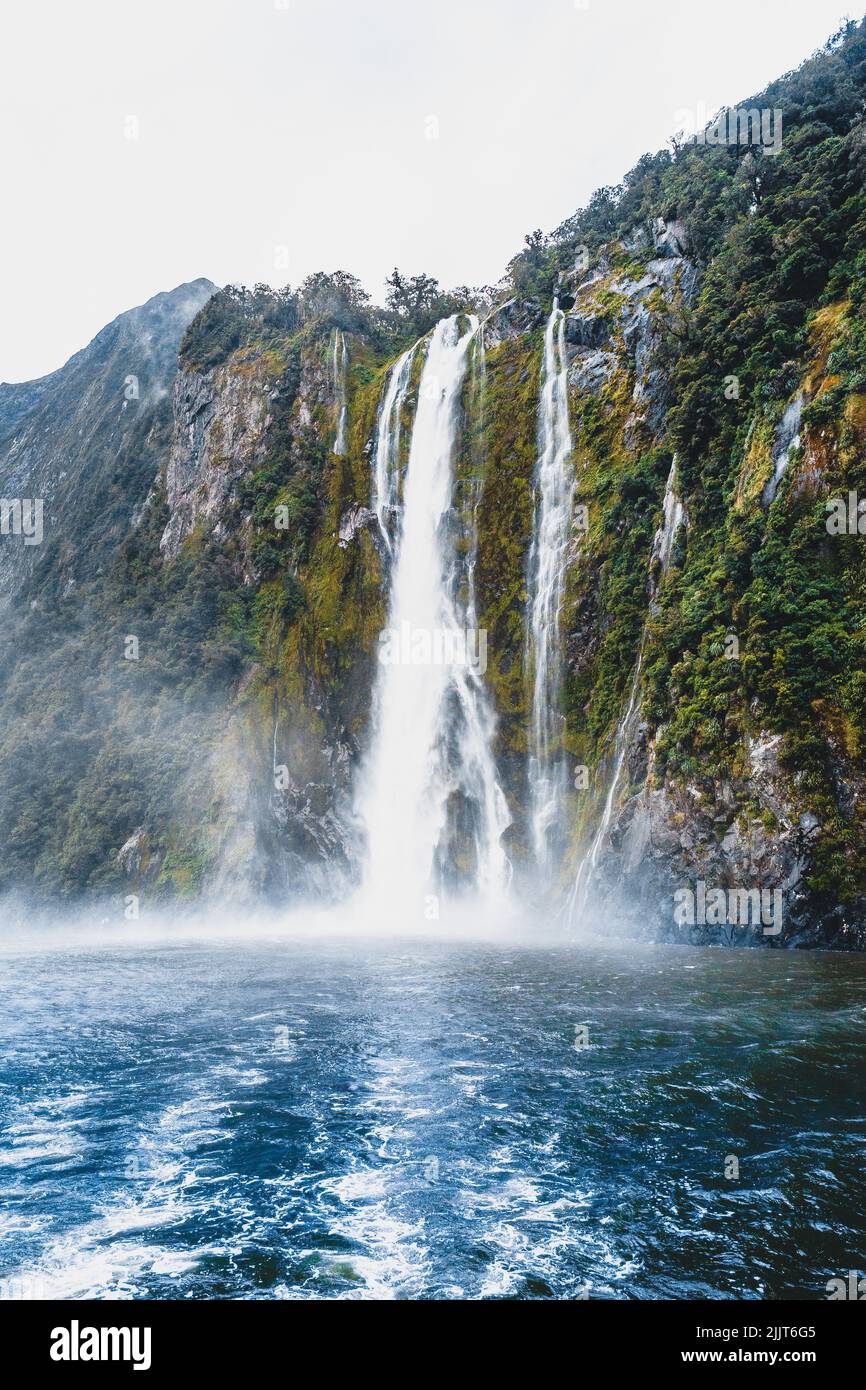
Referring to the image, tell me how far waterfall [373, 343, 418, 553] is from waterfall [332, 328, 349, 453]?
3713 millimetres

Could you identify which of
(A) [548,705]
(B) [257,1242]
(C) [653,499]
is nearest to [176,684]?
(A) [548,705]

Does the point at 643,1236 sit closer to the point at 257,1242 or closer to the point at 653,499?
the point at 257,1242

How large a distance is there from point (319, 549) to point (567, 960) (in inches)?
1288

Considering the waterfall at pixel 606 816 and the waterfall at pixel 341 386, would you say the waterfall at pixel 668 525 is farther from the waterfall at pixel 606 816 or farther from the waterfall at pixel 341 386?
the waterfall at pixel 341 386

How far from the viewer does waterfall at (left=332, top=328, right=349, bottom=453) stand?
168 feet

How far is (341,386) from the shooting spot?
176 ft

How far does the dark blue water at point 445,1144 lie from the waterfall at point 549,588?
55.4 ft

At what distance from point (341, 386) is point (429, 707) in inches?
1006

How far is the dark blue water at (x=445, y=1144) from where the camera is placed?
21.9 feet
